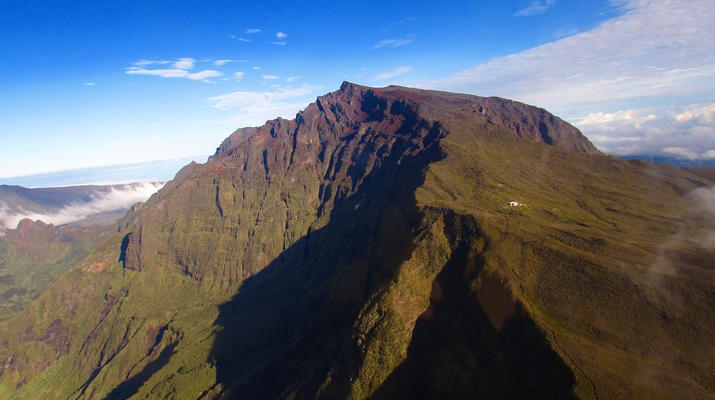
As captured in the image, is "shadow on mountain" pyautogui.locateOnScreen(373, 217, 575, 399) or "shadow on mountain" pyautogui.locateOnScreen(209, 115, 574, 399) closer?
"shadow on mountain" pyautogui.locateOnScreen(373, 217, 575, 399)

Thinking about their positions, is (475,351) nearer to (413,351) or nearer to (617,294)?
(413,351)

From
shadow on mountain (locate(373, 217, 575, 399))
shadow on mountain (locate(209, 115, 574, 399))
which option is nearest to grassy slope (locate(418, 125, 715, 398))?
shadow on mountain (locate(373, 217, 575, 399))

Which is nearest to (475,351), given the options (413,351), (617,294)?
(413,351)

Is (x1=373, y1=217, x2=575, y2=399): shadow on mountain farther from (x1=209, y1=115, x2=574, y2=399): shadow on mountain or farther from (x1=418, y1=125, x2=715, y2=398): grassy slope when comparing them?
(x1=418, y1=125, x2=715, y2=398): grassy slope

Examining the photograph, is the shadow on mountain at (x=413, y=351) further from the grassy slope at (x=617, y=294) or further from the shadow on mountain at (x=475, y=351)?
the grassy slope at (x=617, y=294)

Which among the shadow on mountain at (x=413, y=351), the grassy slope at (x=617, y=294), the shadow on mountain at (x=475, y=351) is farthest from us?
the shadow on mountain at (x=413, y=351)

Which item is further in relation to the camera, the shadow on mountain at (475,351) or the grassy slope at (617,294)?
the shadow on mountain at (475,351)

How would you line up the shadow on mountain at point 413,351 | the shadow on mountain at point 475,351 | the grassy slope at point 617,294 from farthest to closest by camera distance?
the shadow on mountain at point 413,351, the shadow on mountain at point 475,351, the grassy slope at point 617,294

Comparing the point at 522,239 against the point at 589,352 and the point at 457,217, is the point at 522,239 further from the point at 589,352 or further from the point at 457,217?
the point at 589,352

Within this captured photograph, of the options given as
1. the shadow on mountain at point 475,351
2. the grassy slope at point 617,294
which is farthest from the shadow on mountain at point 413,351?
the grassy slope at point 617,294
